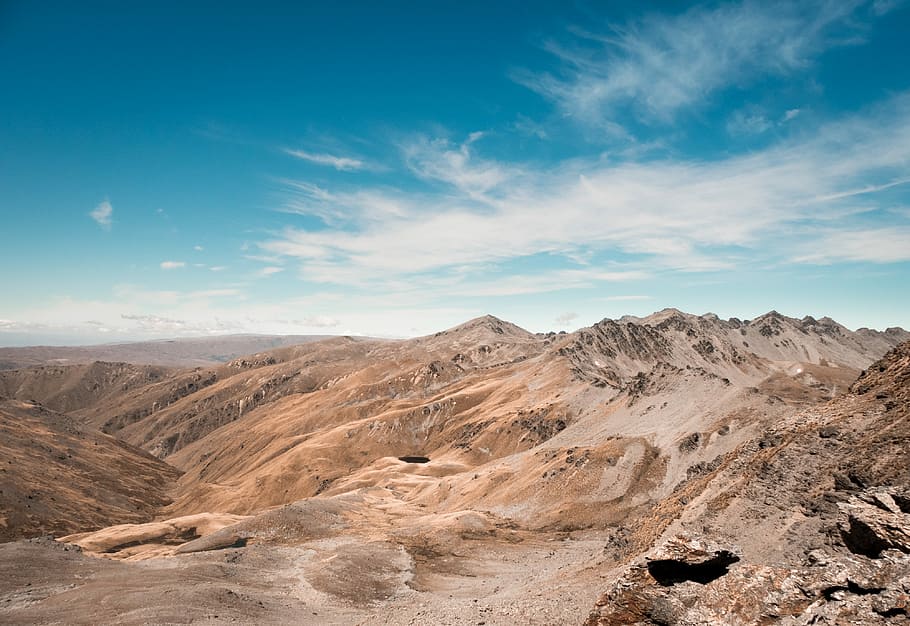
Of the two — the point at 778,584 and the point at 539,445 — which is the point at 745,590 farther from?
the point at 539,445

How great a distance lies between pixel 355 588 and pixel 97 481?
464ft

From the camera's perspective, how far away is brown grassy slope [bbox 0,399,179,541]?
103m

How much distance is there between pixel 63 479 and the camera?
425ft

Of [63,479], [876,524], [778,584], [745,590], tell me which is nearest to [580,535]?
[745,590]

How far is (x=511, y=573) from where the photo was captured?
167ft

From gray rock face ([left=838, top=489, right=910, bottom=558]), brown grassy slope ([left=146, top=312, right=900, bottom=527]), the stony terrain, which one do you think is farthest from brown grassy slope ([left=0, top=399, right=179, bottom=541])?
gray rock face ([left=838, top=489, right=910, bottom=558])

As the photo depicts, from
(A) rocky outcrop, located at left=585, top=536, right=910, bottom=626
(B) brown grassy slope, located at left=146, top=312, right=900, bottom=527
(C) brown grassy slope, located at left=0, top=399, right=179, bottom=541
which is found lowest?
(C) brown grassy slope, located at left=0, top=399, right=179, bottom=541

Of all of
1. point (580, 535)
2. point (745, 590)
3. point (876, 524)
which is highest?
point (876, 524)

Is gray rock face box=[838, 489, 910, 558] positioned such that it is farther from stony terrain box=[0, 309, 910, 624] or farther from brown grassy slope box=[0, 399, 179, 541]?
brown grassy slope box=[0, 399, 179, 541]

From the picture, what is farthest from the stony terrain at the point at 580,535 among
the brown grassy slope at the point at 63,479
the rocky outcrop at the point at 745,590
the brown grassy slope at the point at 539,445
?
the brown grassy slope at the point at 63,479

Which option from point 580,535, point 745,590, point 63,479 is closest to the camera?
point 745,590

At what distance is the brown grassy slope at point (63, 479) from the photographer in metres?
103

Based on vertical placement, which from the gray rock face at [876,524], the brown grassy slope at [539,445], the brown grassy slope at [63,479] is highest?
the gray rock face at [876,524]

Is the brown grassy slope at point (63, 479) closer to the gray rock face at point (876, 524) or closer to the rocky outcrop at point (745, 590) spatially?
the rocky outcrop at point (745, 590)
